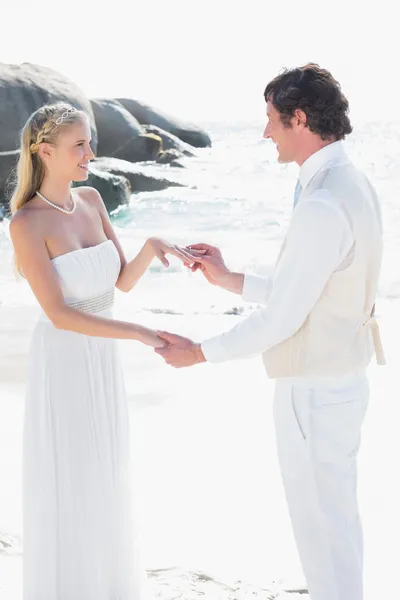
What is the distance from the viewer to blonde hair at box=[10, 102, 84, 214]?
9.73ft

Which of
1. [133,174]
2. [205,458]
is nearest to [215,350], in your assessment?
[205,458]

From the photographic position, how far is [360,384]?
2.69 meters

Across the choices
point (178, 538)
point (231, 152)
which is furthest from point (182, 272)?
point (231, 152)

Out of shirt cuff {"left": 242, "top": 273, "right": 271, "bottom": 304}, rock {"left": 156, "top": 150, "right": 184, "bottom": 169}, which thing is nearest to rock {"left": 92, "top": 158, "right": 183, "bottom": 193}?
rock {"left": 156, "top": 150, "right": 184, "bottom": 169}

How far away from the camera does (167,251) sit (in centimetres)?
330

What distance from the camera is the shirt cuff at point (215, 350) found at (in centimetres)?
272

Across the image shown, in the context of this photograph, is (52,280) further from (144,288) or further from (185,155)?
(185,155)

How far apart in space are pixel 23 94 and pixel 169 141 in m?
9.12

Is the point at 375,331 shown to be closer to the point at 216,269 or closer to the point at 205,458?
the point at 216,269

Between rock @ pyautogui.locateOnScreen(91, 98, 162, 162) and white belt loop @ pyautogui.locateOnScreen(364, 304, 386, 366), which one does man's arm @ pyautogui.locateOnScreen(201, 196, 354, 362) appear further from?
rock @ pyautogui.locateOnScreen(91, 98, 162, 162)

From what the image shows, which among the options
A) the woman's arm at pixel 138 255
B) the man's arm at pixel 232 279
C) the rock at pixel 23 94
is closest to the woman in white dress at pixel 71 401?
the woman's arm at pixel 138 255

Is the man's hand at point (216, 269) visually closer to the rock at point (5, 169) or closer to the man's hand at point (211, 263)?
the man's hand at point (211, 263)

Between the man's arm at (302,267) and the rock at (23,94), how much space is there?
17457 mm

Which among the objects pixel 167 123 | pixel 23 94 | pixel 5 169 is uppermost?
pixel 167 123
